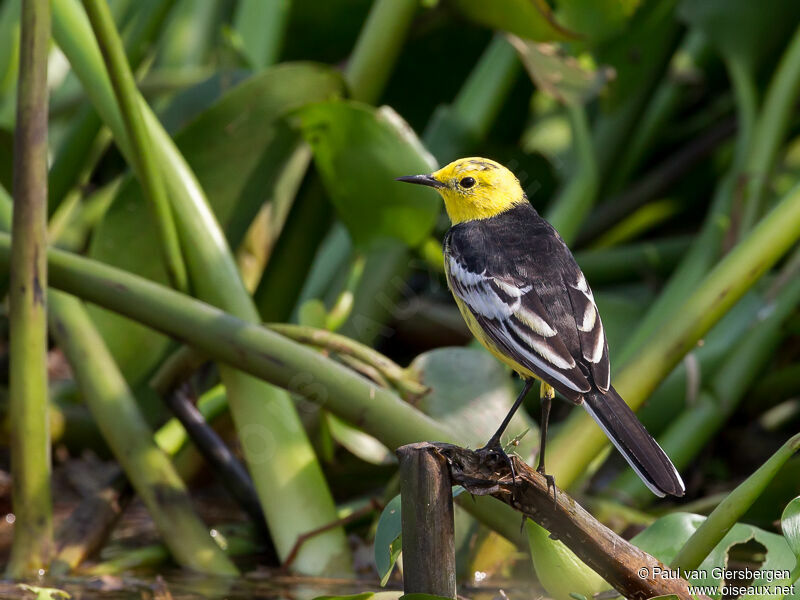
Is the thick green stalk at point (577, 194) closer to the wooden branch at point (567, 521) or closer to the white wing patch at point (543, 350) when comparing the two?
the white wing patch at point (543, 350)

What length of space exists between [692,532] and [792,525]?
1.33ft

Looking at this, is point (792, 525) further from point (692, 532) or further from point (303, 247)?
point (303, 247)

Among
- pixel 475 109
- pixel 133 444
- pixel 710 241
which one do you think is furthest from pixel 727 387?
pixel 133 444

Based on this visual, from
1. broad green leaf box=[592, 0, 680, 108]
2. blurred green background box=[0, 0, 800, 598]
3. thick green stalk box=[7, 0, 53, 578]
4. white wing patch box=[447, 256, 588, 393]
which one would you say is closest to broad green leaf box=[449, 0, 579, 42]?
blurred green background box=[0, 0, 800, 598]

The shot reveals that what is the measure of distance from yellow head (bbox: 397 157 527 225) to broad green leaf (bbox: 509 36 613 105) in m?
0.80

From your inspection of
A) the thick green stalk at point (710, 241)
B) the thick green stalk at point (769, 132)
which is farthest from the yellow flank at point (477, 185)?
the thick green stalk at point (769, 132)

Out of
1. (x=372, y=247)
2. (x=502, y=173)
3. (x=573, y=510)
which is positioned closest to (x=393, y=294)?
(x=372, y=247)

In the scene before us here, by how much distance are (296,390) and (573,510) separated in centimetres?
→ 84

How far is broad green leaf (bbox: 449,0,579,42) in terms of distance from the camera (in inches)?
121

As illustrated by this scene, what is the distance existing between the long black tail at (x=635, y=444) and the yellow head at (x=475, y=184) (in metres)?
0.72

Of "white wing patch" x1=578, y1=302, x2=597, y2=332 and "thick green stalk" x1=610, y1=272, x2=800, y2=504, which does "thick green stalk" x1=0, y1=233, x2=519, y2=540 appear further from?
"thick green stalk" x1=610, y1=272, x2=800, y2=504

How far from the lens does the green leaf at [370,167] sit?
2.96 metres

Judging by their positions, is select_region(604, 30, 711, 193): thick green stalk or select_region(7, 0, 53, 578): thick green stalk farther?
select_region(604, 30, 711, 193): thick green stalk

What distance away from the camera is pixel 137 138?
2.54 metres
